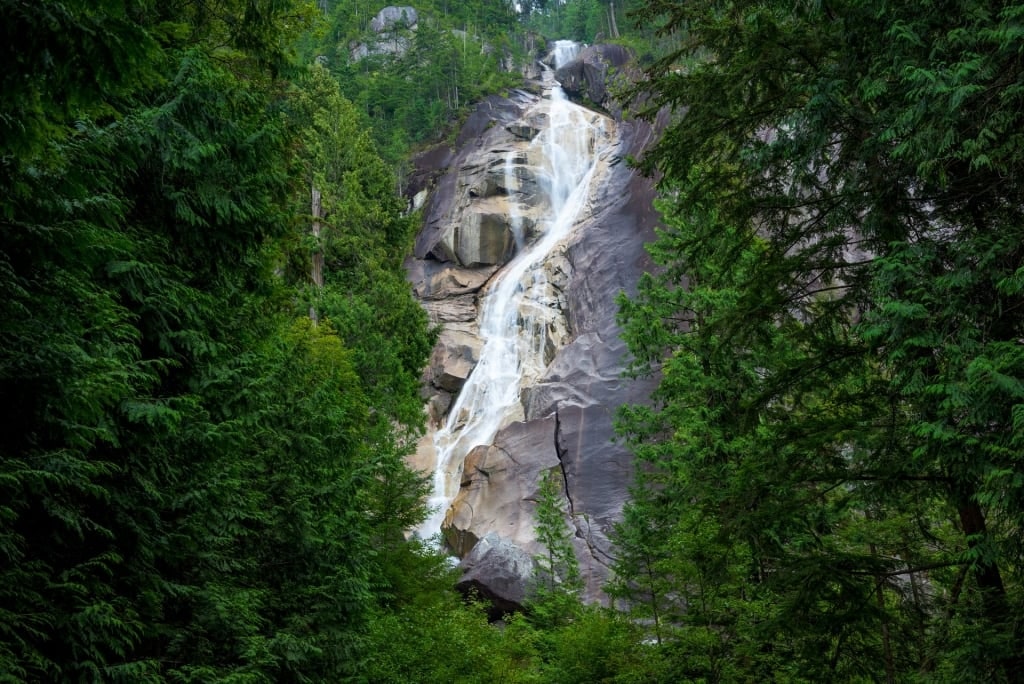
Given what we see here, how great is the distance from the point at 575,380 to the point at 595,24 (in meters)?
50.8

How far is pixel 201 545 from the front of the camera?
23.5 ft

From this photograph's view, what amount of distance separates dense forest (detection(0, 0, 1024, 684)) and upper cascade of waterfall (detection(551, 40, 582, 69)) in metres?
56.8

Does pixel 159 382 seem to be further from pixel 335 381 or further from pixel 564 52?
pixel 564 52

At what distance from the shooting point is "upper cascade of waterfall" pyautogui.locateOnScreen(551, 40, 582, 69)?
64.1 metres

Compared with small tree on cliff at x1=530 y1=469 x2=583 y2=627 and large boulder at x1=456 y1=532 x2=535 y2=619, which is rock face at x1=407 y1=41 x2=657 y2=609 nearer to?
large boulder at x1=456 y1=532 x2=535 y2=619

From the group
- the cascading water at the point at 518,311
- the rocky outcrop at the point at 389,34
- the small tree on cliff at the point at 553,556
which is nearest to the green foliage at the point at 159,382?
the small tree on cliff at the point at 553,556

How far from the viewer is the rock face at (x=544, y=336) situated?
23.1 meters

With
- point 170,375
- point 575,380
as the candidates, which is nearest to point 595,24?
point 575,380

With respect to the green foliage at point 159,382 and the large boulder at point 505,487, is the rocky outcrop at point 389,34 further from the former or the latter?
the green foliage at point 159,382

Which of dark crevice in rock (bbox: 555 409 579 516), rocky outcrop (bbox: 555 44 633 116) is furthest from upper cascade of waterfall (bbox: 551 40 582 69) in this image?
dark crevice in rock (bbox: 555 409 579 516)

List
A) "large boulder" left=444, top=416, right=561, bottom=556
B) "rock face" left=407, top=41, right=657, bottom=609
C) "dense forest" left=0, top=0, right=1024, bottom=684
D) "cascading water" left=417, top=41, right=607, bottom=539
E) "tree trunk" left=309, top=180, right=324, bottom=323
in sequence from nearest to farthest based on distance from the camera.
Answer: "dense forest" left=0, top=0, right=1024, bottom=684 → "tree trunk" left=309, top=180, right=324, bottom=323 → "rock face" left=407, top=41, right=657, bottom=609 → "large boulder" left=444, top=416, right=561, bottom=556 → "cascading water" left=417, top=41, right=607, bottom=539

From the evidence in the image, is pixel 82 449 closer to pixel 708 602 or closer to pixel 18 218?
pixel 18 218

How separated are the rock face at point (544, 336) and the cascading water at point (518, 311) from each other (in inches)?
21.4

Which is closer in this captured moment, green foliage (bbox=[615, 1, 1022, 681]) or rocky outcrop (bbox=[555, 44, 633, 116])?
green foliage (bbox=[615, 1, 1022, 681])
